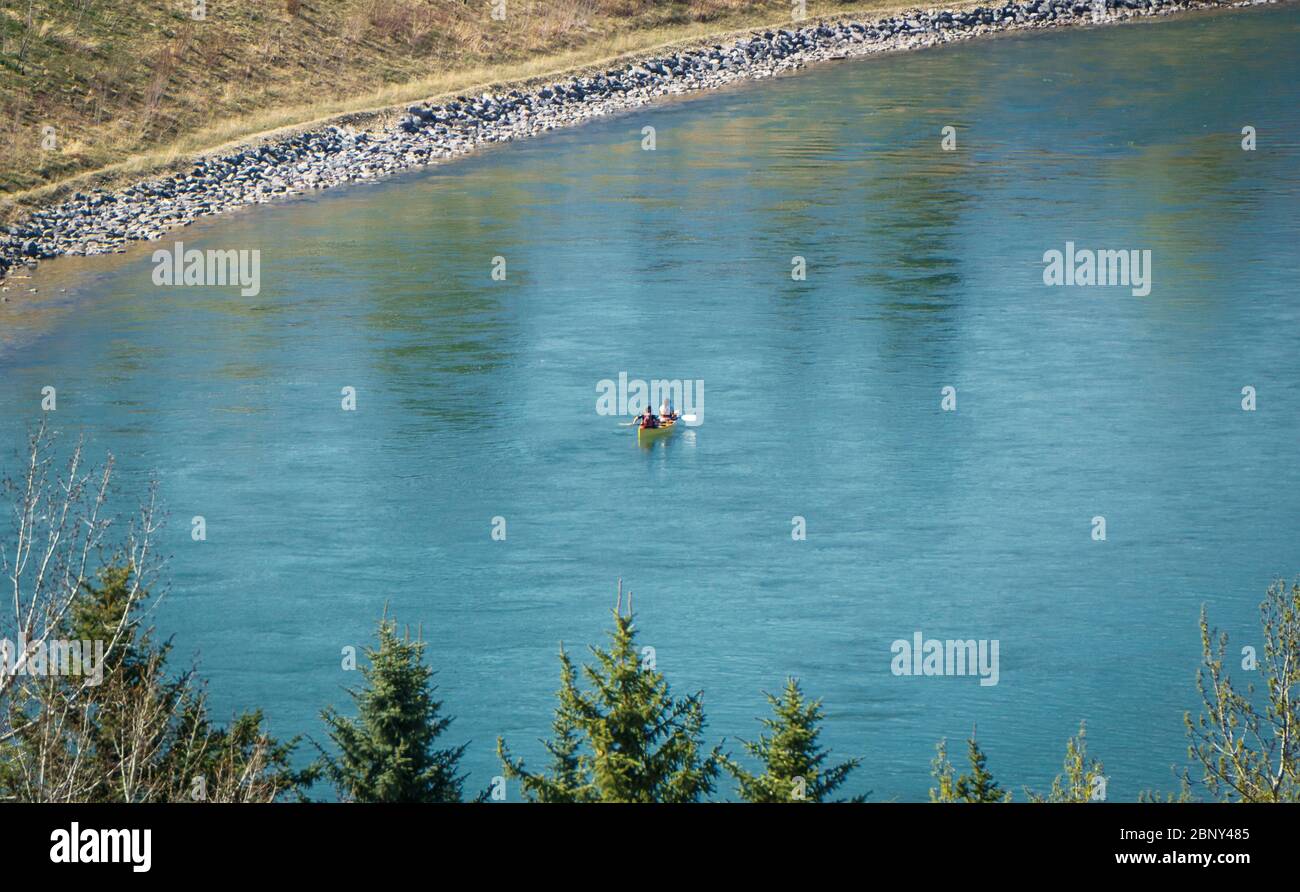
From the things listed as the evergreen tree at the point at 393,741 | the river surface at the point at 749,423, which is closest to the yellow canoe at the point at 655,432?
the river surface at the point at 749,423

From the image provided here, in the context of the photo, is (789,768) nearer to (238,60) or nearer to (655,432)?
(655,432)

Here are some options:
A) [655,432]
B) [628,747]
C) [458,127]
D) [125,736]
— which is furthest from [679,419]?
[458,127]

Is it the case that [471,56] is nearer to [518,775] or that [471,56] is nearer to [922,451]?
[922,451]

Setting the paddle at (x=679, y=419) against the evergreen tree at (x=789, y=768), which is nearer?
the evergreen tree at (x=789, y=768)

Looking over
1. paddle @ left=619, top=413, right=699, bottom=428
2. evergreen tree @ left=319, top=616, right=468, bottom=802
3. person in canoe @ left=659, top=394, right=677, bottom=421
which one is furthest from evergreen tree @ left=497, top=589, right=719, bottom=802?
paddle @ left=619, top=413, right=699, bottom=428

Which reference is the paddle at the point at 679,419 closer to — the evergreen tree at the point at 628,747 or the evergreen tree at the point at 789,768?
the evergreen tree at the point at 628,747
